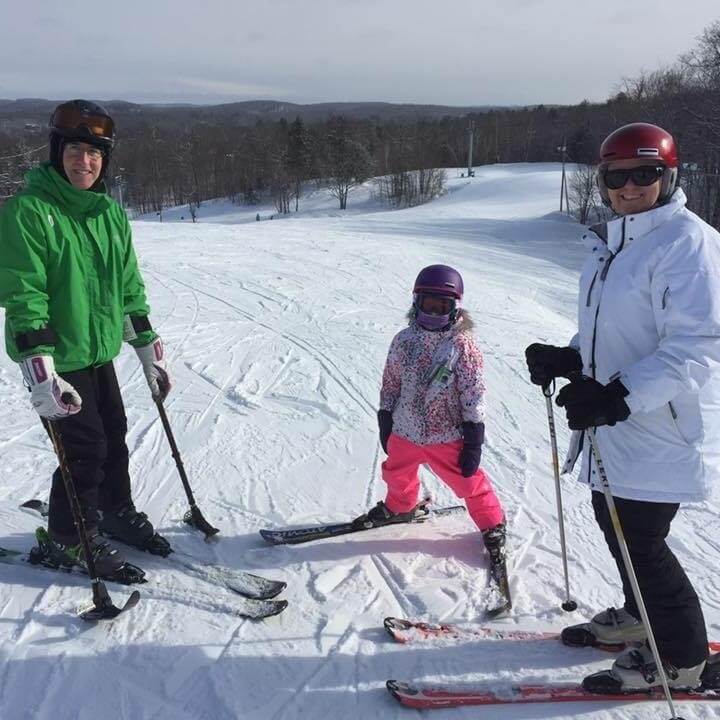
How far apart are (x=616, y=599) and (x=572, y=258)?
1694 centimetres

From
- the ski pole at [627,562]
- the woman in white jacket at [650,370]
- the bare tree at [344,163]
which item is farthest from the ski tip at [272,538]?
the bare tree at [344,163]

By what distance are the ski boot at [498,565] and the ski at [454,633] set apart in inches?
4.6

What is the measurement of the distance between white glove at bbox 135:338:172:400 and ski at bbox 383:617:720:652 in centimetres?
167

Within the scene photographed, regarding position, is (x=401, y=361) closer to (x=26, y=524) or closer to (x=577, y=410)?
(x=577, y=410)

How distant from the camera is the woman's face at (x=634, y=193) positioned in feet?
6.57

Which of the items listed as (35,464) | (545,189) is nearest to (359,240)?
(35,464)

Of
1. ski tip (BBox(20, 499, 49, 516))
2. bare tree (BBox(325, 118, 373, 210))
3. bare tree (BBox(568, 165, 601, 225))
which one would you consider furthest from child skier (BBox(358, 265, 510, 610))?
bare tree (BBox(325, 118, 373, 210))

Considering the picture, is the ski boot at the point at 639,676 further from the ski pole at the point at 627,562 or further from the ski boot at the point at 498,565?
the ski boot at the point at 498,565

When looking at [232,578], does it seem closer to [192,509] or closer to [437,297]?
[192,509]

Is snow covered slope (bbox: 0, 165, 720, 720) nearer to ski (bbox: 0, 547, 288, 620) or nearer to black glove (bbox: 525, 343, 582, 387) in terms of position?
ski (bbox: 0, 547, 288, 620)

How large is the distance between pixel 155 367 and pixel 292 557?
127 centimetres

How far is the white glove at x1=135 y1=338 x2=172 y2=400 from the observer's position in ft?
10.7

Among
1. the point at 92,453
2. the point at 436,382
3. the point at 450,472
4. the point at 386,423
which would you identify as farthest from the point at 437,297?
the point at 92,453

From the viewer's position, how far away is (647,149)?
1992 mm
